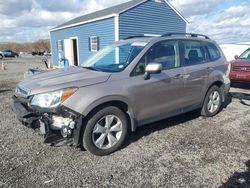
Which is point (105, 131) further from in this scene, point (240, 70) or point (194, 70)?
point (240, 70)

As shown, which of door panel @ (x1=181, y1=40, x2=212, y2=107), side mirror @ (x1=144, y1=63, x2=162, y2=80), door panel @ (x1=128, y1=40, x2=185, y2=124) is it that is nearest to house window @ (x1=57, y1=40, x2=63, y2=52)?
door panel @ (x1=181, y1=40, x2=212, y2=107)

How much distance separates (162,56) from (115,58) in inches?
36.1

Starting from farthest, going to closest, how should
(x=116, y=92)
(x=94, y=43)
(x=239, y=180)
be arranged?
(x=94, y=43)
(x=116, y=92)
(x=239, y=180)

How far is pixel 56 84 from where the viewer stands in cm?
347

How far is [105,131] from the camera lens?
373 cm

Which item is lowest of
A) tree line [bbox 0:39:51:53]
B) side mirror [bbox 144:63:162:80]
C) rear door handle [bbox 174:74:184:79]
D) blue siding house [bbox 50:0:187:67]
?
tree line [bbox 0:39:51:53]

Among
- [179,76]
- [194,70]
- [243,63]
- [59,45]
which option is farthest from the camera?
[59,45]

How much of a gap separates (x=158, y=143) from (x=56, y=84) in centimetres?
208

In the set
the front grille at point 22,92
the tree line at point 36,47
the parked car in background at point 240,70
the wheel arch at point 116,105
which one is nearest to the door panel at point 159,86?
the wheel arch at point 116,105

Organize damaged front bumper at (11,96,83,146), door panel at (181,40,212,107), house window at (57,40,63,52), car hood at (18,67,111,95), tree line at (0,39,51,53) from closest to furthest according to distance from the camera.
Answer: damaged front bumper at (11,96,83,146)
car hood at (18,67,111,95)
door panel at (181,40,212,107)
house window at (57,40,63,52)
tree line at (0,39,51,53)

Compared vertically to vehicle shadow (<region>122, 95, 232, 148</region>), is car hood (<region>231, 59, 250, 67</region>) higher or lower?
higher

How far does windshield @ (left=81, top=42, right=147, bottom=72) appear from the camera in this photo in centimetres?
407

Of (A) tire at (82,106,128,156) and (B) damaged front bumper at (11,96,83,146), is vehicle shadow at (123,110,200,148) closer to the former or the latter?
(A) tire at (82,106,128,156)

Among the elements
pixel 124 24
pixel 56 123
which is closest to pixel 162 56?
pixel 56 123
